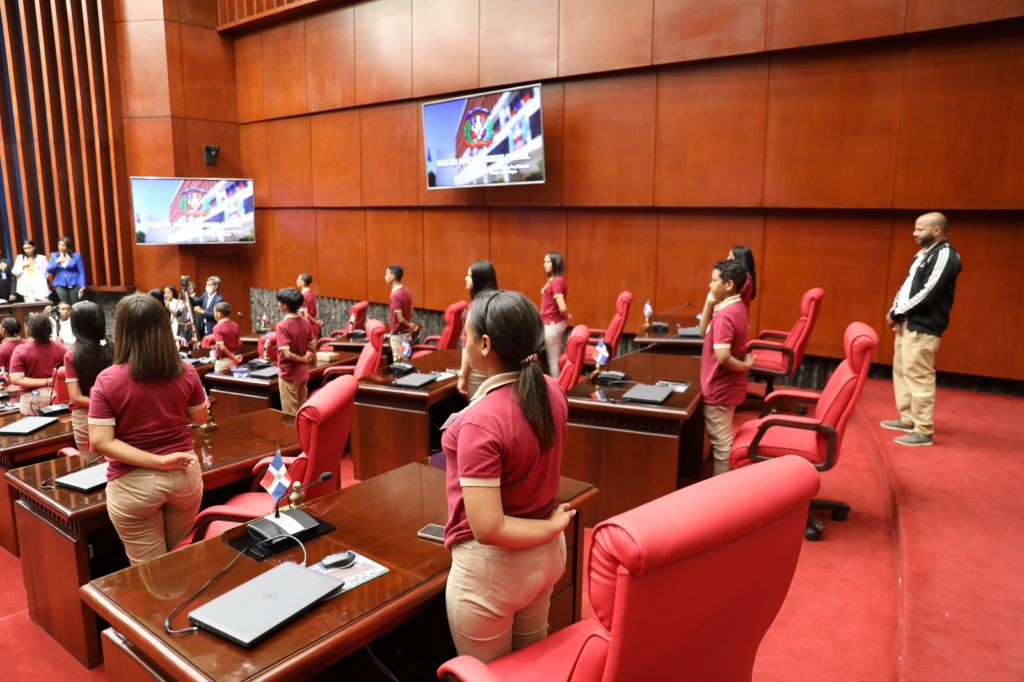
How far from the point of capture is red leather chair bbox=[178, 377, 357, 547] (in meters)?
2.54

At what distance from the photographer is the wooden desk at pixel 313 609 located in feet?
4.79

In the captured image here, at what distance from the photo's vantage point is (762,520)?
1.19 m

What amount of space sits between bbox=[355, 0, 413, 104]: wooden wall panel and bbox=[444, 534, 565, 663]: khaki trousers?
829cm

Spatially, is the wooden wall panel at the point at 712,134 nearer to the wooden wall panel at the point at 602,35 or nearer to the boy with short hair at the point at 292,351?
the wooden wall panel at the point at 602,35

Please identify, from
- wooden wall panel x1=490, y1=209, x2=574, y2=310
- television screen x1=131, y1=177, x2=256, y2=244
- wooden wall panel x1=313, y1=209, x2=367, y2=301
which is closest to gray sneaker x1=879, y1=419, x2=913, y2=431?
wooden wall panel x1=490, y1=209, x2=574, y2=310

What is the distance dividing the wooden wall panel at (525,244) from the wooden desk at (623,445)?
411cm

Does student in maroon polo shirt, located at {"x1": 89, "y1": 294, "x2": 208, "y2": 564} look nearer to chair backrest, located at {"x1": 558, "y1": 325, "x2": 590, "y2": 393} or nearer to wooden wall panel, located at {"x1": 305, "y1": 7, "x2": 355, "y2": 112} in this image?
chair backrest, located at {"x1": 558, "y1": 325, "x2": 590, "y2": 393}

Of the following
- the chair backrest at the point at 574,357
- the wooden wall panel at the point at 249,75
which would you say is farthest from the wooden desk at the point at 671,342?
the wooden wall panel at the point at 249,75

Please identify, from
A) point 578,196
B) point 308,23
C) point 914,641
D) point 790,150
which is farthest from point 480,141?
point 914,641

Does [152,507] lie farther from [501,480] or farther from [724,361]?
[724,361]

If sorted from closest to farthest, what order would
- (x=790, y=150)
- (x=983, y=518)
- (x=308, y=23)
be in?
(x=983, y=518) → (x=790, y=150) → (x=308, y=23)

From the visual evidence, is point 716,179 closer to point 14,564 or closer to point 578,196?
point 578,196

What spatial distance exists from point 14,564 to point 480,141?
6097 millimetres

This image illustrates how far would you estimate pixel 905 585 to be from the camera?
2.57 m
